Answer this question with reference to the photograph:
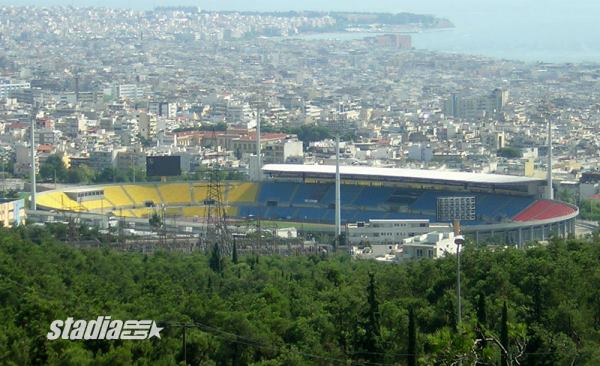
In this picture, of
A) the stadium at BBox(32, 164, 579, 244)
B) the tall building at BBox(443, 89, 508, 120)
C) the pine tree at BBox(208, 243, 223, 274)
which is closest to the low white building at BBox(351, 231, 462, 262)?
the stadium at BBox(32, 164, 579, 244)

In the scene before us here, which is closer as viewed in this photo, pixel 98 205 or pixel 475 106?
pixel 98 205

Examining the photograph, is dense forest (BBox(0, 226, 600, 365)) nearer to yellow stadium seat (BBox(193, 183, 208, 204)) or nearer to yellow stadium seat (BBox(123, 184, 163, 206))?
yellow stadium seat (BBox(193, 183, 208, 204))

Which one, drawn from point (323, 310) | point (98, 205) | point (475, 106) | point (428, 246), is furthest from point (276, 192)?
point (475, 106)

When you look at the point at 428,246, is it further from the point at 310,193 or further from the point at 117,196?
the point at 117,196

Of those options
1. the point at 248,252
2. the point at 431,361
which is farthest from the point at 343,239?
the point at 431,361

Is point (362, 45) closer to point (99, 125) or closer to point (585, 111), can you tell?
point (585, 111)

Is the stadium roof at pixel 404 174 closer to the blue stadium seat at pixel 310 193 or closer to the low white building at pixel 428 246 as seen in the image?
the blue stadium seat at pixel 310 193
